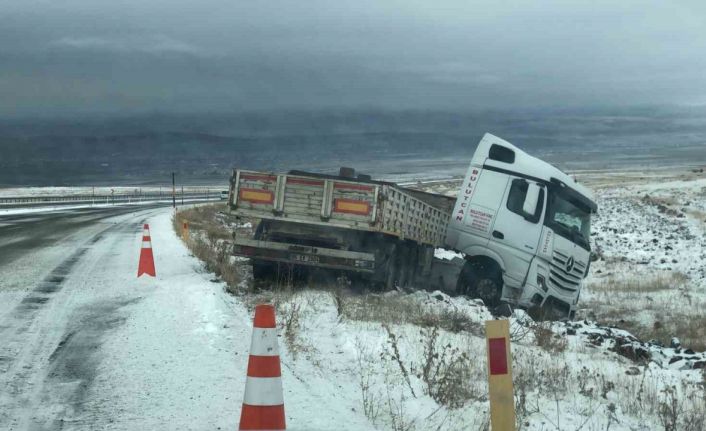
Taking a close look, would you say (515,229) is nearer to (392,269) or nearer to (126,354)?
(392,269)

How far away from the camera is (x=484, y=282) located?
49.6 feet

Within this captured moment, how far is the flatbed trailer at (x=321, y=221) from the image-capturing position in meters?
13.3

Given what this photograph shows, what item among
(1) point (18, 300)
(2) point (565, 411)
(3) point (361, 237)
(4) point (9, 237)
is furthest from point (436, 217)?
(4) point (9, 237)

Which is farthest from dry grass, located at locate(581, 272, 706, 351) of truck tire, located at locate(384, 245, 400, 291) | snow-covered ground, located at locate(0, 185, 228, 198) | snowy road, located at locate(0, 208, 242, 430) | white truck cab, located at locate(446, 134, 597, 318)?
snow-covered ground, located at locate(0, 185, 228, 198)

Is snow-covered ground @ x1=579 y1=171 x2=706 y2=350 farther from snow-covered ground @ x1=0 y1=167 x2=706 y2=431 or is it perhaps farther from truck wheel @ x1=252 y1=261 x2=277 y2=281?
truck wheel @ x1=252 y1=261 x2=277 y2=281

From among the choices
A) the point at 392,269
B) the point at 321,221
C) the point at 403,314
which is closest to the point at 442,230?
the point at 392,269

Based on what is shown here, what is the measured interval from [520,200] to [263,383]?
410 inches

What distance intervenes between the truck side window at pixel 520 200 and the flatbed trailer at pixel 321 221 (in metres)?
1.96

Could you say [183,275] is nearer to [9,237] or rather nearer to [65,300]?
[65,300]

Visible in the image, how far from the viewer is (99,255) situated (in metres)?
18.2

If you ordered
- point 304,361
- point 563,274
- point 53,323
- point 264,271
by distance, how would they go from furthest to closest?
point 563,274, point 264,271, point 53,323, point 304,361

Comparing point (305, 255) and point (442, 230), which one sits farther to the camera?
point (442, 230)

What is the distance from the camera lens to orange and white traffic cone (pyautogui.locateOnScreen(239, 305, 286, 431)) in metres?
5.21

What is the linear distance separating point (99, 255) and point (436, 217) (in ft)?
26.2
